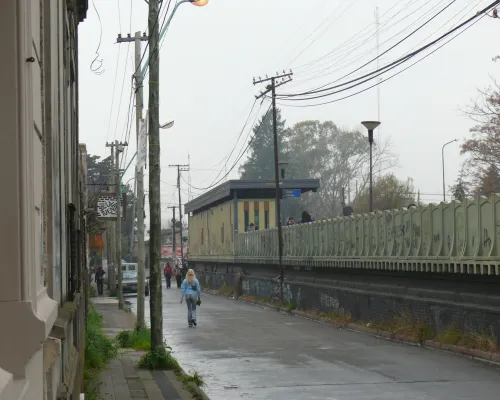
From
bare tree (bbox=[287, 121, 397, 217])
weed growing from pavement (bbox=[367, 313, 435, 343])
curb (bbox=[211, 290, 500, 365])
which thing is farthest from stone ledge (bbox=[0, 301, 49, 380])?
Answer: bare tree (bbox=[287, 121, 397, 217])

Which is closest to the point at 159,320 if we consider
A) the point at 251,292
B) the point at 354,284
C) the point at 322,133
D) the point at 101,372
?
the point at 101,372

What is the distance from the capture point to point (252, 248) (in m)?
52.9

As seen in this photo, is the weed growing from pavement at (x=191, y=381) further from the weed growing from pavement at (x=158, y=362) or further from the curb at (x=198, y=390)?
the weed growing from pavement at (x=158, y=362)

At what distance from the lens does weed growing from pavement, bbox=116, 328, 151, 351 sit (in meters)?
21.9

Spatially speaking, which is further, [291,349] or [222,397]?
[291,349]

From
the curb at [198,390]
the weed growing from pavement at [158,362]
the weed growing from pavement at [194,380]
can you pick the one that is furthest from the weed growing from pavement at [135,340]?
the curb at [198,390]

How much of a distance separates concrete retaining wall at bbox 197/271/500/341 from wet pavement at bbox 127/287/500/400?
0.96 meters

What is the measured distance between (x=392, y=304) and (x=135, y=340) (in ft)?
24.1

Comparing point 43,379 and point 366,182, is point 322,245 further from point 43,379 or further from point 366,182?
point 366,182

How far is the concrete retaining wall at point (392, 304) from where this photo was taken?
19.9 meters

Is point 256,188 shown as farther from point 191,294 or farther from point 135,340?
point 135,340

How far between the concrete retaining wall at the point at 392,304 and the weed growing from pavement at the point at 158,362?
6.55m

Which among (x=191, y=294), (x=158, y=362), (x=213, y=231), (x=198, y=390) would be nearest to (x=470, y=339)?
(x=158, y=362)

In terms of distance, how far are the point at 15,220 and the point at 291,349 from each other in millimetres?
18350
